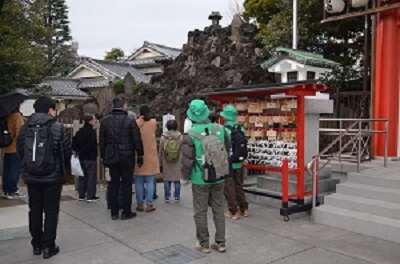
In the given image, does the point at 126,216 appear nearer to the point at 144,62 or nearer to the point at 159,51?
the point at 144,62

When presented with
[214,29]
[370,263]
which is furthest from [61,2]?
[370,263]

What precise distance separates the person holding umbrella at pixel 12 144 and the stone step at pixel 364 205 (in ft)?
18.9

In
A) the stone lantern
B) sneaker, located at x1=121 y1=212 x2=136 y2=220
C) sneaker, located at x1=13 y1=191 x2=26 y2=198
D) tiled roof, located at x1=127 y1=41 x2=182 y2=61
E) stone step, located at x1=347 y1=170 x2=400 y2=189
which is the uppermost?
tiled roof, located at x1=127 y1=41 x2=182 y2=61

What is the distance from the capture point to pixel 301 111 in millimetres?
6539

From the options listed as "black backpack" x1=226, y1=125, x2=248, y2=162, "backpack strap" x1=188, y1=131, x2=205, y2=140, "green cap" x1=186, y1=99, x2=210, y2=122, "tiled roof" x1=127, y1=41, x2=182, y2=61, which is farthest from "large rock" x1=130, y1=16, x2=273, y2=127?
"tiled roof" x1=127, y1=41, x2=182, y2=61

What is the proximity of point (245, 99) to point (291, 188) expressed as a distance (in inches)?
76.3

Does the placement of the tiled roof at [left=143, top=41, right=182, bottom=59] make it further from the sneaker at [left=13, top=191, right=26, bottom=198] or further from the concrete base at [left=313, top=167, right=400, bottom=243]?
the concrete base at [left=313, top=167, right=400, bottom=243]

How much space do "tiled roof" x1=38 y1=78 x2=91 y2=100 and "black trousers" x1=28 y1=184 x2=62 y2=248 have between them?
86.6 feet

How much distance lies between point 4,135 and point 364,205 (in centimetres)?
629

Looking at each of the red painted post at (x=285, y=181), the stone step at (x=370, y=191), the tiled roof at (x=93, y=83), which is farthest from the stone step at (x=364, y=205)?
the tiled roof at (x=93, y=83)

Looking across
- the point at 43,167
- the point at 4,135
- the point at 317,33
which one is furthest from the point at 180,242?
the point at 317,33

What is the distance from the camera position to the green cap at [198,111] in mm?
4816

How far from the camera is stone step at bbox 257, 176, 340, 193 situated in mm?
7180

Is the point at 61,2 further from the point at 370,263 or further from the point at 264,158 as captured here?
the point at 370,263
